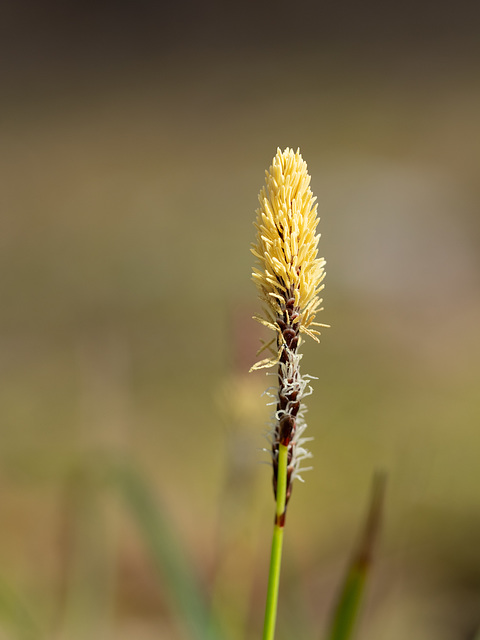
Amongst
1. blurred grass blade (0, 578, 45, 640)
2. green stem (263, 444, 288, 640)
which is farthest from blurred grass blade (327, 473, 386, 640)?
blurred grass blade (0, 578, 45, 640)

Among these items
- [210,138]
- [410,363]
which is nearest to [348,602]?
[410,363]

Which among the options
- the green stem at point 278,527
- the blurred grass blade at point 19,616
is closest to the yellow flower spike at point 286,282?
the green stem at point 278,527

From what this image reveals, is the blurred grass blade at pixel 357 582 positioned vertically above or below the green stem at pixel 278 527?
A: below

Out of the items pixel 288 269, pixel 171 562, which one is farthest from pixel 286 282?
pixel 171 562

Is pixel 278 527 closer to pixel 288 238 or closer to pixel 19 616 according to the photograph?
pixel 288 238

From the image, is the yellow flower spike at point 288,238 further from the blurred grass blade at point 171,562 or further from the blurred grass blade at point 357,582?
the blurred grass blade at point 171,562

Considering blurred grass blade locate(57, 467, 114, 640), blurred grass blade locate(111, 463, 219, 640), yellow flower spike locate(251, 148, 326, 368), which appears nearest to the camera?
yellow flower spike locate(251, 148, 326, 368)

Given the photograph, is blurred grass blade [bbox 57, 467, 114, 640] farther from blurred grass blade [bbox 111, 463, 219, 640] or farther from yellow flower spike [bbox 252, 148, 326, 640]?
yellow flower spike [bbox 252, 148, 326, 640]

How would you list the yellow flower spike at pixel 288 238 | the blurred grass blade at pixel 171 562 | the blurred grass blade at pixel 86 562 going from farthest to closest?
1. the blurred grass blade at pixel 86 562
2. the blurred grass blade at pixel 171 562
3. the yellow flower spike at pixel 288 238
